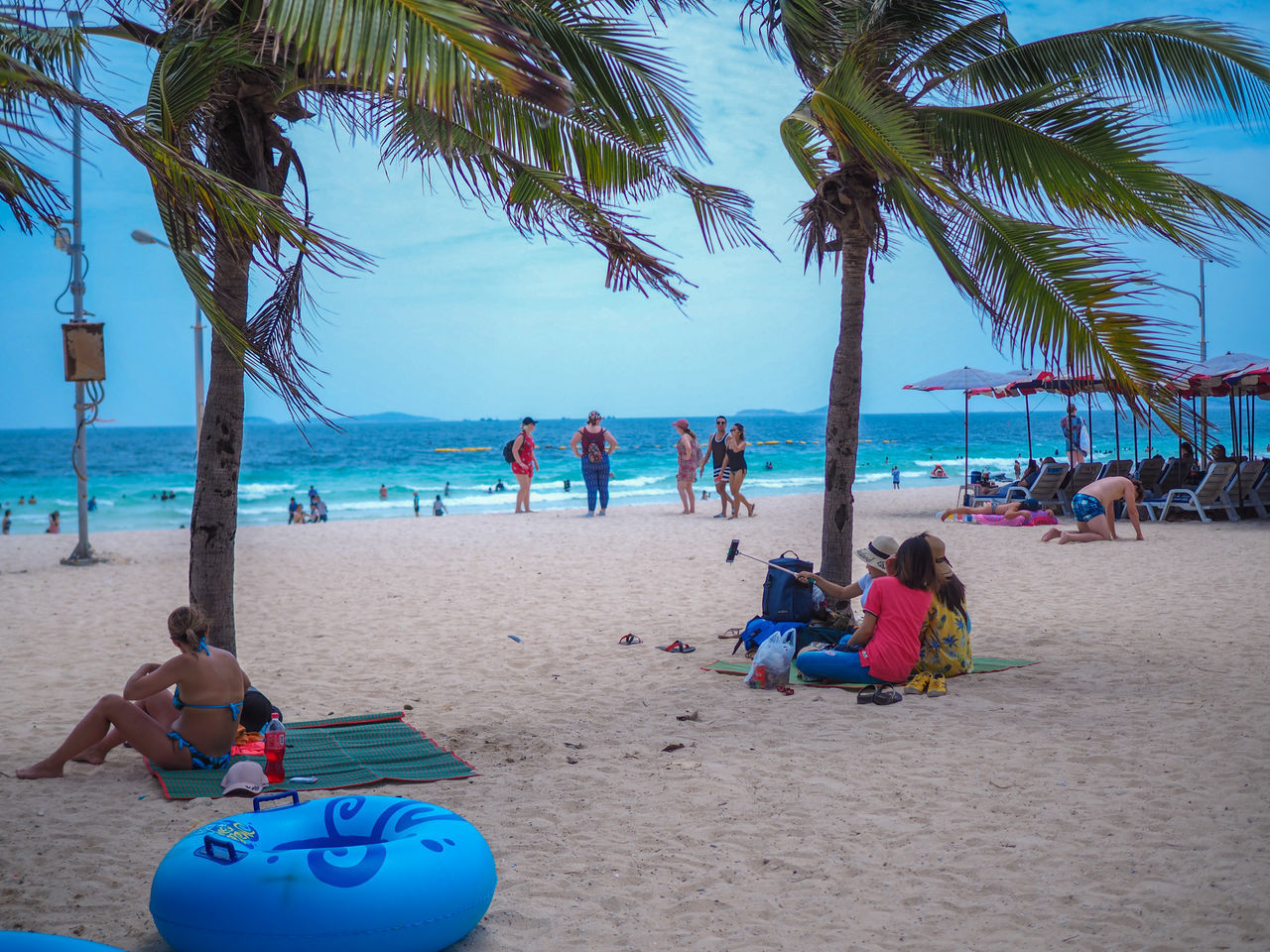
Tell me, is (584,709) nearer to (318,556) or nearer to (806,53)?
(806,53)

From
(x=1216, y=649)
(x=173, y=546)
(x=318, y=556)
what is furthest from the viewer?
(x=173, y=546)

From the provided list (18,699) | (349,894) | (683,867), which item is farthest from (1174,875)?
(18,699)

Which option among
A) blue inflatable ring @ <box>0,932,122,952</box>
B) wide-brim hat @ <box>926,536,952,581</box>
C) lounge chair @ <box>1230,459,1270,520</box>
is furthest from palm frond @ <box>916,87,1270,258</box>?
lounge chair @ <box>1230,459,1270,520</box>

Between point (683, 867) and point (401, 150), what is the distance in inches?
165

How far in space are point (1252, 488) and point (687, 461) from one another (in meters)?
8.83

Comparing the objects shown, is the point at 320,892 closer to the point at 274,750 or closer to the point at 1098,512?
the point at 274,750

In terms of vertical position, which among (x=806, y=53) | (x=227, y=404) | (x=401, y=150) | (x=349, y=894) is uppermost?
(x=806, y=53)

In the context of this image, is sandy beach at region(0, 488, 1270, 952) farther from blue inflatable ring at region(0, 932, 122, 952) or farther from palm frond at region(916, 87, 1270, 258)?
palm frond at region(916, 87, 1270, 258)

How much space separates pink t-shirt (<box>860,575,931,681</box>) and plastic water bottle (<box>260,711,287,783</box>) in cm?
329

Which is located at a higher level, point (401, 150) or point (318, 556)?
point (401, 150)

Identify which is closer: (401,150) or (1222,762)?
(1222,762)

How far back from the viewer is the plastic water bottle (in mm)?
4123

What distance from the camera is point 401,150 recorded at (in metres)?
5.37

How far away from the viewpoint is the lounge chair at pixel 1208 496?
44.6ft
